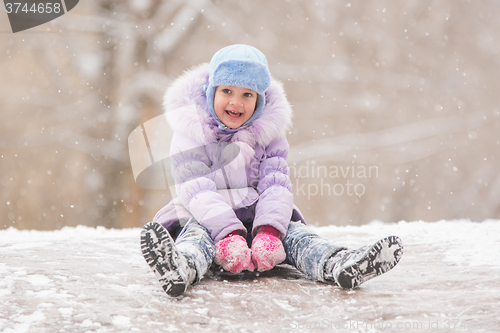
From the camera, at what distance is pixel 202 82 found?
5.89ft

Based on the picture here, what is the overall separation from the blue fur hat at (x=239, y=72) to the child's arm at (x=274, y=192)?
17 centimetres

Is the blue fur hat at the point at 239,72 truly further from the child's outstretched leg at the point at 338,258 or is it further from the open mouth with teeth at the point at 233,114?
the child's outstretched leg at the point at 338,258

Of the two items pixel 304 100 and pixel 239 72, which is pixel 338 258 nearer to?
pixel 239 72

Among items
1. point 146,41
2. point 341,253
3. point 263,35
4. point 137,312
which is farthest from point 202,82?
point 263,35

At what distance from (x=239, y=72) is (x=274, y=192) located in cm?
47

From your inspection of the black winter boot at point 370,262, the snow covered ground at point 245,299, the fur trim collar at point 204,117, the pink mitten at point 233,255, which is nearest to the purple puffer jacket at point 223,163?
the fur trim collar at point 204,117

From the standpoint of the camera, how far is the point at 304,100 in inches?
260

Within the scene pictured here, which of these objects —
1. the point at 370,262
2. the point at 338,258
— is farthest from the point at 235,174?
the point at 370,262

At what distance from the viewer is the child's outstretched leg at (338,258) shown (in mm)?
1152

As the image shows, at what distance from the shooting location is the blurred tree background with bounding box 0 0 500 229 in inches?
215

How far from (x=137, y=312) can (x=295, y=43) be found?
610cm

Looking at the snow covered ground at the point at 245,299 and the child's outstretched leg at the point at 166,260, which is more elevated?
the child's outstretched leg at the point at 166,260

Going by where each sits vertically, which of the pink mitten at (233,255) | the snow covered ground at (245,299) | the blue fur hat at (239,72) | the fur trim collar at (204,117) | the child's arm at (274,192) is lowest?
the snow covered ground at (245,299)

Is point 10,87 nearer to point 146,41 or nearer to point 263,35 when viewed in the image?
point 146,41
